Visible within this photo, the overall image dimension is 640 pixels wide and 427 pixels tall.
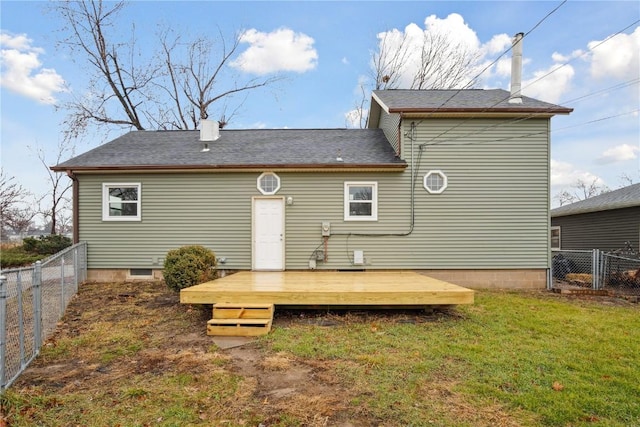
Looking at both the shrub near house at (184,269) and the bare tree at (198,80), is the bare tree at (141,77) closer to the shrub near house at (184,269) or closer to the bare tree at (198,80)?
the bare tree at (198,80)

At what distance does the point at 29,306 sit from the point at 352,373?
19.0 feet

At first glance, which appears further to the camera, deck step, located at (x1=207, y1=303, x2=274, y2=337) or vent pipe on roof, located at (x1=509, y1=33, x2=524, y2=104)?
vent pipe on roof, located at (x1=509, y1=33, x2=524, y2=104)

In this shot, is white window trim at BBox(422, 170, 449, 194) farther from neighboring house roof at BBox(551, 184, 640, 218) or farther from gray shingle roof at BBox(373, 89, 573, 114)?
neighboring house roof at BBox(551, 184, 640, 218)

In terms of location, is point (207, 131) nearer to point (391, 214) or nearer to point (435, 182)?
point (391, 214)

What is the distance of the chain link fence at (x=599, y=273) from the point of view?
9.05 meters

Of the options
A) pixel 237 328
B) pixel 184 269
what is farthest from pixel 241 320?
pixel 184 269

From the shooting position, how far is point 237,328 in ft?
16.5

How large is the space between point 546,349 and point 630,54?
27.8 feet

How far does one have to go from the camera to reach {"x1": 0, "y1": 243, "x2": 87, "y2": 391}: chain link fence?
347 cm

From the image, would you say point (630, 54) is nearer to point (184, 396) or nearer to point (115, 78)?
point (184, 396)

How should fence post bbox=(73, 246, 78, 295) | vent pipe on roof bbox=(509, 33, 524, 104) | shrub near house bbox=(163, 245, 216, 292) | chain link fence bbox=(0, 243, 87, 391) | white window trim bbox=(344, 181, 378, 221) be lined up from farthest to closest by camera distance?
1. vent pipe on roof bbox=(509, 33, 524, 104)
2. white window trim bbox=(344, 181, 378, 221)
3. fence post bbox=(73, 246, 78, 295)
4. shrub near house bbox=(163, 245, 216, 292)
5. chain link fence bbox=(0, 243, 87, 391)

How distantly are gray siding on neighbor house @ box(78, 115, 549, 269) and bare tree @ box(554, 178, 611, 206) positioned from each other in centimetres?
2802

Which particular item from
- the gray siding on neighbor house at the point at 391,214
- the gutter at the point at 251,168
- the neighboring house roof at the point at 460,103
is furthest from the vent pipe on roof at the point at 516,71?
the gutter at the point at 251,168

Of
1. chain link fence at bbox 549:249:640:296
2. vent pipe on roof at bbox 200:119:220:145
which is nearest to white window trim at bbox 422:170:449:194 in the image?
chain link fence at bbox 549:249:640:296
